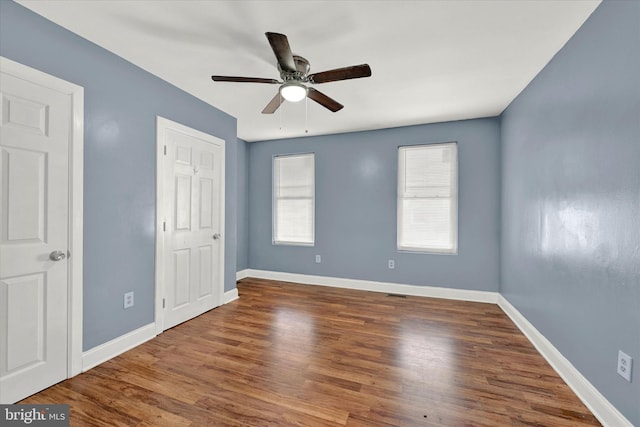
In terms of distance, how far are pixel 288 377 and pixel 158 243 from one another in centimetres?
184

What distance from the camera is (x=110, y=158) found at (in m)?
2.41

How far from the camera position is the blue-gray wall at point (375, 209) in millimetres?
4016

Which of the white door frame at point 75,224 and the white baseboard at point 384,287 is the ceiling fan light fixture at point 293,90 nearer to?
the white door frame at point 75,224

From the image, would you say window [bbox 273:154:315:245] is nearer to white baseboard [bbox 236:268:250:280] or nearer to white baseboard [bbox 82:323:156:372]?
white baseboard [bbox 236:268:250:280]

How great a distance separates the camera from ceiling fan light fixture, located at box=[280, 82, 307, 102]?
2.18 meters

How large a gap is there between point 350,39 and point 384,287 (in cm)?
351

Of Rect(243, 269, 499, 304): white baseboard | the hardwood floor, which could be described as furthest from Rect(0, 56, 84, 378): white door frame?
Rect(243, 269, 499, 304): white baseboard

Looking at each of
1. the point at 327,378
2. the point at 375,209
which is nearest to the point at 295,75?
the point at 327,378

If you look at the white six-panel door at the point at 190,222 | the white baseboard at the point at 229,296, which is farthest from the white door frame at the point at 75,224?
the white baseboard at the point at 229,296

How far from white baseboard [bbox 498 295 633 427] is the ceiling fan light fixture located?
282 centimetres

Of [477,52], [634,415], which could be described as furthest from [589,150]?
[634,415]

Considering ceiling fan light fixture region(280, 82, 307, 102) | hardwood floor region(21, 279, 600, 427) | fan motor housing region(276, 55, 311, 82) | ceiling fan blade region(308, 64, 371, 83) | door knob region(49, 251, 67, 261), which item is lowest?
hardwood floor region(21, 279, 600, 427)

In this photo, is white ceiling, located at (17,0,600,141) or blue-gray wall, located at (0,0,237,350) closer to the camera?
white ceiling, located at (17,0,600,141)

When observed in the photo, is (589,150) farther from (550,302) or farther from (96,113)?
(96,113)
